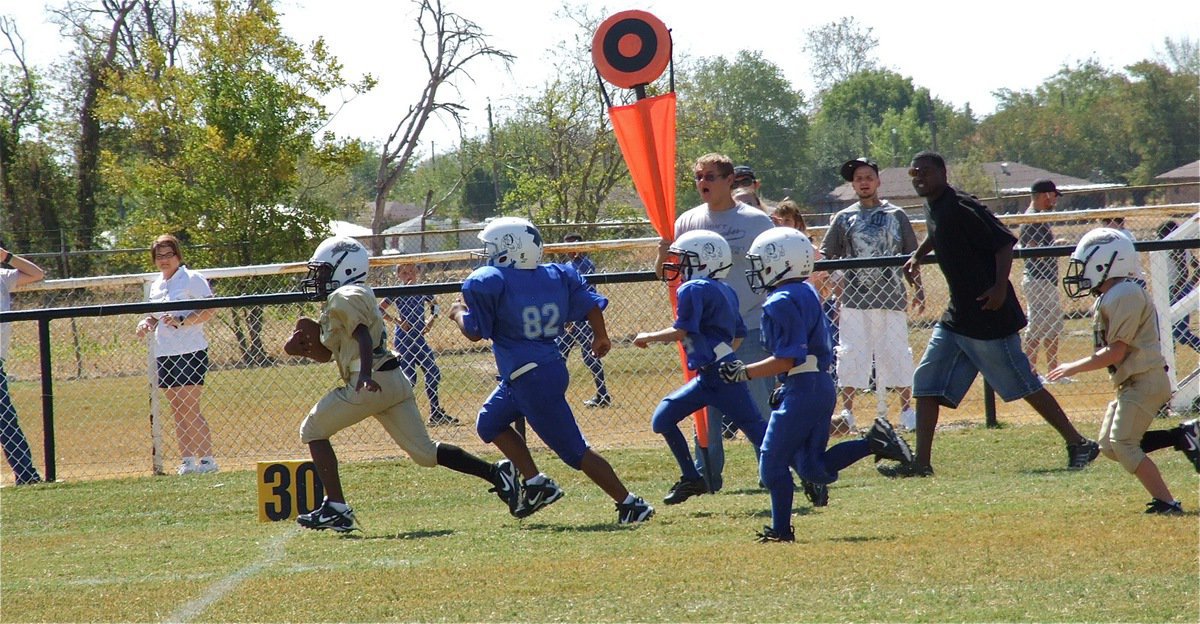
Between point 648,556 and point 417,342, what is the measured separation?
236 inches

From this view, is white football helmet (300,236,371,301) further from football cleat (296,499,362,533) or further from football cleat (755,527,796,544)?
football cleat (755,527,796,544)

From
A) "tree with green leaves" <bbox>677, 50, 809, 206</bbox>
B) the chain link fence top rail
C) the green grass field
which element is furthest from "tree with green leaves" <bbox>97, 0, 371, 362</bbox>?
"tree with green leaves" <bbox>677, 50, 809, 206</bbox>

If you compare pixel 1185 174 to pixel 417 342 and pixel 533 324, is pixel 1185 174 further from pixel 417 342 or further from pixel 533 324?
pixel 533 324

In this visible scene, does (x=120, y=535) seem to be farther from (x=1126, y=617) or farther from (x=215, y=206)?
(x=215, y=206)

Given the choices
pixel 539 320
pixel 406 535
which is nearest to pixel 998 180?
pixel 539 320

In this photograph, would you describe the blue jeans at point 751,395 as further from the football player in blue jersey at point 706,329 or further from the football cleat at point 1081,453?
the football cleat at point 1081,453

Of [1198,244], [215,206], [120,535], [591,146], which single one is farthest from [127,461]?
[591,146]

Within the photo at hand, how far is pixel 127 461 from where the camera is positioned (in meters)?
11.4

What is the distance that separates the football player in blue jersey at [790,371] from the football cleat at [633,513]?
35.5 inches

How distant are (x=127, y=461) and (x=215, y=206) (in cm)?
1381

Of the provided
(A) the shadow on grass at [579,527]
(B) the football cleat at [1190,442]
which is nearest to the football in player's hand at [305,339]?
(A) the shadow on grass at [579,527]

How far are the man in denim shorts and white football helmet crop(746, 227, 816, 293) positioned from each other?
1576 mm

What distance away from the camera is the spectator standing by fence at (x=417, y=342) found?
11523 millimetres

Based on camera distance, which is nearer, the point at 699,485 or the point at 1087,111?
the point at 699,485
